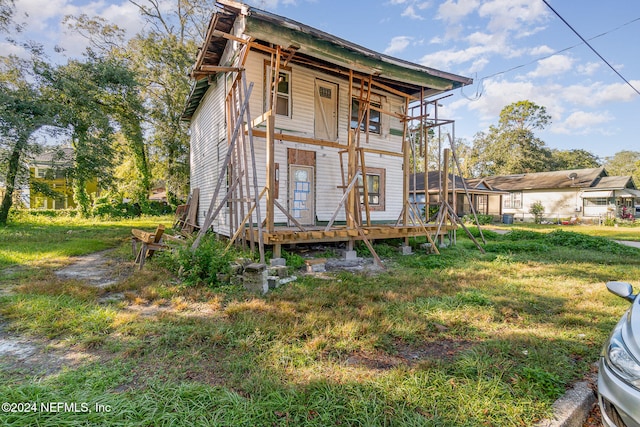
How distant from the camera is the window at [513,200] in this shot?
94.3ft

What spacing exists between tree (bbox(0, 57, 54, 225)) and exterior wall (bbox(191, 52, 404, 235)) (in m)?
7.00

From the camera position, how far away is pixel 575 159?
43.1 meters

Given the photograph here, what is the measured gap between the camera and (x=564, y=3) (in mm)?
6859

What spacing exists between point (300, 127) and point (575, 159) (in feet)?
167

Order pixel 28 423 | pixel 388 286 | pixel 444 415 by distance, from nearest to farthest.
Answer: pixel 28 423
pixel 444 415
pixel 388 286

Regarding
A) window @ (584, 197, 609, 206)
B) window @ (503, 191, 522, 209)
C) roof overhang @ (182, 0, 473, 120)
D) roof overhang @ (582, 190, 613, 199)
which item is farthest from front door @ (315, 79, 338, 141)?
window @ (584, 197, 609, 206)

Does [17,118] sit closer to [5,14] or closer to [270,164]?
[5,14]

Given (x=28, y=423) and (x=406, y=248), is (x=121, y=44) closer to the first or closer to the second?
(x=406, y=248)

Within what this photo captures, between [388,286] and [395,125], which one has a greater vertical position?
[395,125]

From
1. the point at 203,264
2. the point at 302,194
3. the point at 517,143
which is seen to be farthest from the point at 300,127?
the point at 517,143

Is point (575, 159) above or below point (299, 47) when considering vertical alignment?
above

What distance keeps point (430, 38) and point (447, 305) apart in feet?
33.0

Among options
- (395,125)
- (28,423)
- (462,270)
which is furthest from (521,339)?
(395,125)

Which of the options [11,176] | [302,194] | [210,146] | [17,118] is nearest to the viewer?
[302,194]
